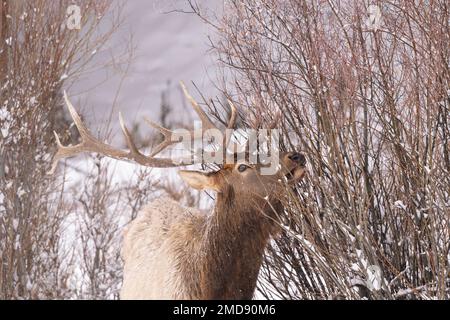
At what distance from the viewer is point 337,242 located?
13.3ft

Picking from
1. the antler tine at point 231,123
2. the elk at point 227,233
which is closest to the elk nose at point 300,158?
the elk at point 227,233

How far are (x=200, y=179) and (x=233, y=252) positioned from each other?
541 mm

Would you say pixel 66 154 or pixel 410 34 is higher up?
pixel 410 34

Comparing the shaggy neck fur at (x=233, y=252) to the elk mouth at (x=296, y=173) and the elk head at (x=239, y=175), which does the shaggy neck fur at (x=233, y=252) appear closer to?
the elk head at (x=239, y=175)

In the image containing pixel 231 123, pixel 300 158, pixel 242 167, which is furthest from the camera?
pixel 231 123

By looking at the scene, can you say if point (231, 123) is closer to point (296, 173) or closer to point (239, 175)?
point (239, 175)

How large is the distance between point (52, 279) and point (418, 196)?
483cm

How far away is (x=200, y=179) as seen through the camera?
4.36 m

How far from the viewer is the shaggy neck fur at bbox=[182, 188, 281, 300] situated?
4.33 m

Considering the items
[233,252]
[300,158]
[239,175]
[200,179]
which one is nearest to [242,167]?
[239,175]

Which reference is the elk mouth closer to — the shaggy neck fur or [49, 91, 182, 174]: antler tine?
the shaggy neck fur

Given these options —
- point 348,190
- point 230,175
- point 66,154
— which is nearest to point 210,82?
point 230,175

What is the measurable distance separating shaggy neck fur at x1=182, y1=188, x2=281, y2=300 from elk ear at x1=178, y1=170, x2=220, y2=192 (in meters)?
0.11
